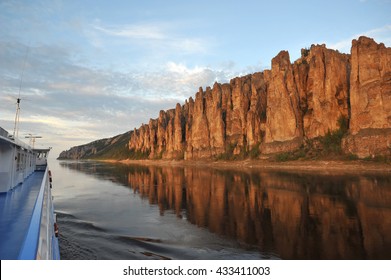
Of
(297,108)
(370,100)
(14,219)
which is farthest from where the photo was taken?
(297,108)

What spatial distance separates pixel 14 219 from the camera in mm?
12234

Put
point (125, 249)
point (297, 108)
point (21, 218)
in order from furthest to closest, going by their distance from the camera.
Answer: point (297, 108), point (125, 249), point (21, 218)

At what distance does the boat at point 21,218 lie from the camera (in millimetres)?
6652

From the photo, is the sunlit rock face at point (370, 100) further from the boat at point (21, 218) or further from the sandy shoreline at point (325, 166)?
the boat at point (21, 218)

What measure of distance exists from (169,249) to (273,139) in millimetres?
107885

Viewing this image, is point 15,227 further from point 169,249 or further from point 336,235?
point 336,235

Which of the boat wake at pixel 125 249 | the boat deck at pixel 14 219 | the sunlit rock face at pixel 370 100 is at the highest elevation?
the sunlit rock face at pixel 370 100

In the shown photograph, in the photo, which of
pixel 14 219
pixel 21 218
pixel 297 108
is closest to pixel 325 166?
pixel 297 108

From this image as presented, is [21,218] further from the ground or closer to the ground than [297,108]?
closer to the ground

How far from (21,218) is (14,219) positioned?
274mm

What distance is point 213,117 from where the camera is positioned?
522 feet

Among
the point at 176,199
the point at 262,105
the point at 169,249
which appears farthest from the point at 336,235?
the point at 262,105

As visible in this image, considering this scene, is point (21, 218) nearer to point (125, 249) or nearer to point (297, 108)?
point (125, 249)

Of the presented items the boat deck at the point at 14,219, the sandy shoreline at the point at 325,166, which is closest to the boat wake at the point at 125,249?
the boat deck at the point at 14,219
